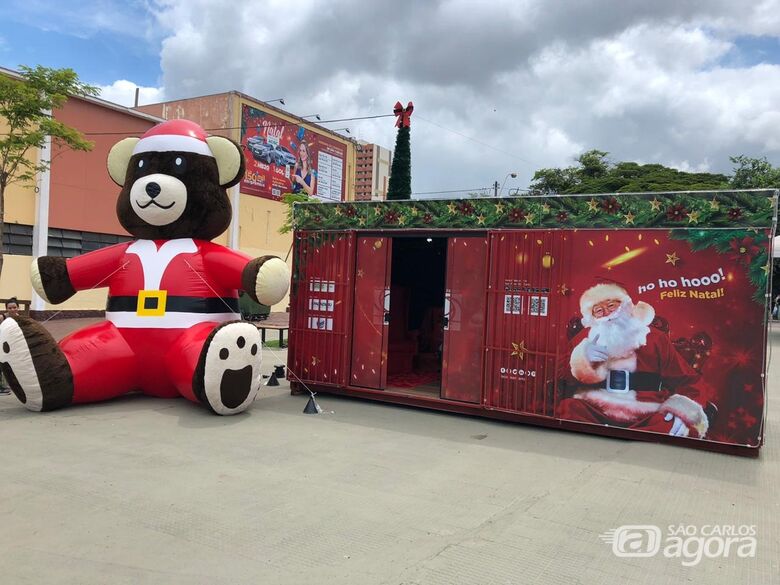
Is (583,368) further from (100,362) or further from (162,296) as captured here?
(100,362)

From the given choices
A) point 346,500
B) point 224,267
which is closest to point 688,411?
point 346,500

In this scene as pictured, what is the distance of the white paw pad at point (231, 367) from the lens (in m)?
6.73

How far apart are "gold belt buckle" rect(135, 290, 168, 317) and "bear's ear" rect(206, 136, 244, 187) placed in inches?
71.8

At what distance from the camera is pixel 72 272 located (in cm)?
778

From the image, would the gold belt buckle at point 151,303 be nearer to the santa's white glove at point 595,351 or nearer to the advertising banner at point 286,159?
the santa's white glove at point 595,351

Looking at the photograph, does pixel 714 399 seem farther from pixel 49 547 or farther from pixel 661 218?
pixel 49 547

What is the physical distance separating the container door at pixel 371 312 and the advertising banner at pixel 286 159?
19615 millimetres

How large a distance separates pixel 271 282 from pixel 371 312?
1540mm

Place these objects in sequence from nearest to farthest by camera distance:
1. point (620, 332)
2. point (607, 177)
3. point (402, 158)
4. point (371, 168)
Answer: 1. point (620, 332)
2. point (402, 158)
3. point (607, 177)
4. point (371, 168)

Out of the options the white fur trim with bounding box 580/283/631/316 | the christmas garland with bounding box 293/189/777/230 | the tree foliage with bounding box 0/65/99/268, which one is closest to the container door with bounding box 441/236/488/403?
the christmas garland with bounding box 293/189/777/230

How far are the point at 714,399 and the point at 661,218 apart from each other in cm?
196

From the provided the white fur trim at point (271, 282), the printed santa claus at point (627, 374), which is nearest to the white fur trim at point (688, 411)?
the printed santa claus at point (627, 374)

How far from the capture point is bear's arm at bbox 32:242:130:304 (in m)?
7.68

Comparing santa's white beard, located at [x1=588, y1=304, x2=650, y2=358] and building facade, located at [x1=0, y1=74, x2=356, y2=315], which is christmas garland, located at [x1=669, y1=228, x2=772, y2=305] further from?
building facade, located at [x1=0, y1=74, x2=356, y2=315]
